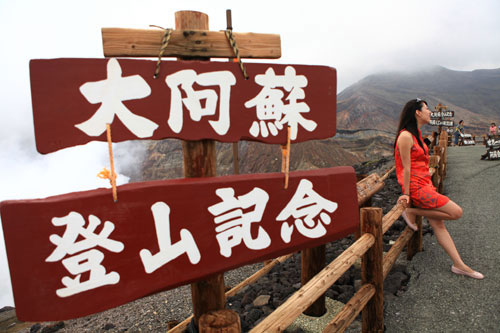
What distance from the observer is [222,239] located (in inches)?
57.8

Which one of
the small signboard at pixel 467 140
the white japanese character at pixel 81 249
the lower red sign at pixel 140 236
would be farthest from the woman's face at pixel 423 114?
the small signboard at pixel 467 140

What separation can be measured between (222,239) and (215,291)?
39 cm

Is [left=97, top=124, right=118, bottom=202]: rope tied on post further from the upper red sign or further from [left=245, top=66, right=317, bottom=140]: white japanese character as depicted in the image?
[left=245, top=66, right=317, bottom=140]: white japanese character

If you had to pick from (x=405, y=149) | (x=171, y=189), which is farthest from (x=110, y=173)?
(x=405, y=149)

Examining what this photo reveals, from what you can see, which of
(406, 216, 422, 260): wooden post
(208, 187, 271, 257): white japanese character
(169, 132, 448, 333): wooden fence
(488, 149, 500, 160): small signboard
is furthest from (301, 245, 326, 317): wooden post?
(488, 149, 500, 160): small signboard

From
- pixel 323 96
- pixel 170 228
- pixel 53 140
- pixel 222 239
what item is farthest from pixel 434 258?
pixel 53 140

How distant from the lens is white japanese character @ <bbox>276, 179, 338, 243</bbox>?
5.39ft

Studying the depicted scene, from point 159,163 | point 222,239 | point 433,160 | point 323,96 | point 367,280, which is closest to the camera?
point 222,239

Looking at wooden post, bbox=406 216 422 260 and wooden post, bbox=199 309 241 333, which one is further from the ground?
wooden post, bbox=199 309 241 333

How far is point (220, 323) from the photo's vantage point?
4.16 ft

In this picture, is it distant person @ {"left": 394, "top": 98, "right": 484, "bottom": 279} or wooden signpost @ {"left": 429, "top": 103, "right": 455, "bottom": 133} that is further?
wooden signpost @ {"left": 429, "top": 103, "right": 455, "bottom": 133}

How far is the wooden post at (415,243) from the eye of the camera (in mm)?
3545

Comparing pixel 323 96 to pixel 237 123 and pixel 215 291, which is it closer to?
pixel 237 123

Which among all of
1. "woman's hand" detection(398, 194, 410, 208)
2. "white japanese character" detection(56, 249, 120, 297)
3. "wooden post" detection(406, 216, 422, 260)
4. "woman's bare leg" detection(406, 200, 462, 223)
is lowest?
"wooden post" detection(406, 216, 422, 260)
